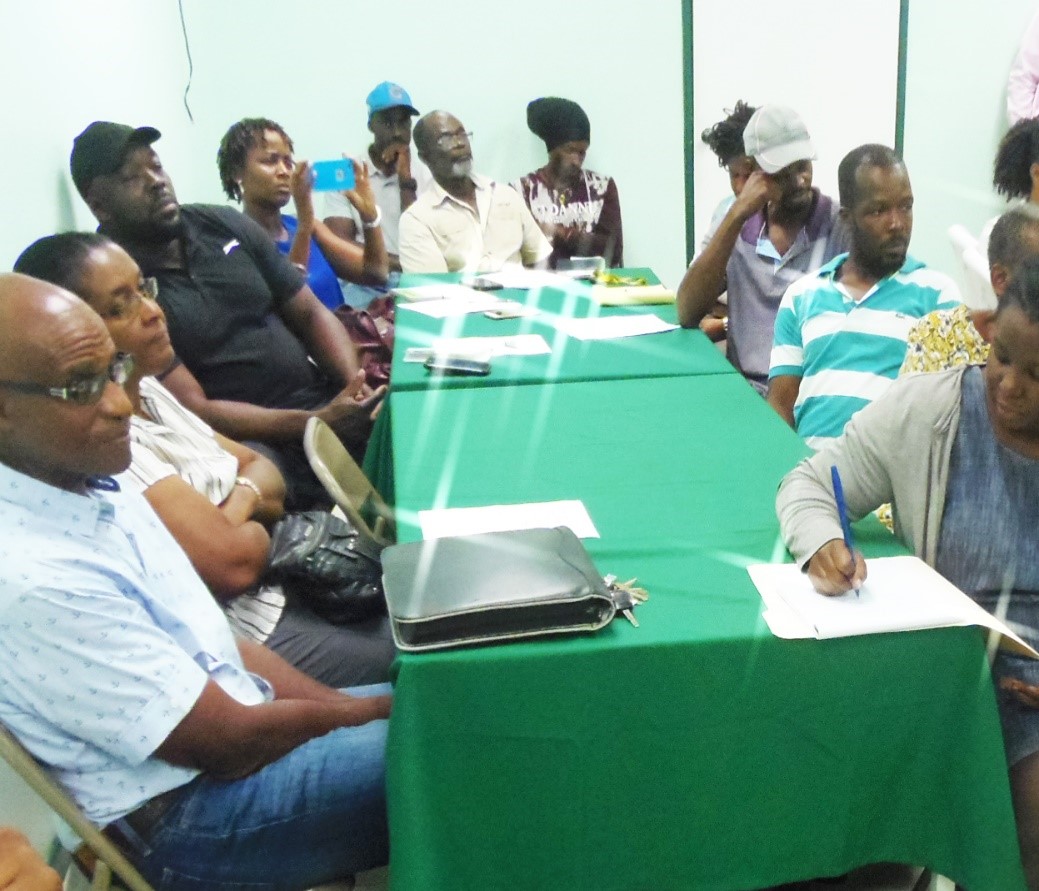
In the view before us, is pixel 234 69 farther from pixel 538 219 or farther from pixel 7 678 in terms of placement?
pixel 7 678

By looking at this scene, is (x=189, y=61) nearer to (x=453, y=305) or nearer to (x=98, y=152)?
(x=453, y=305)

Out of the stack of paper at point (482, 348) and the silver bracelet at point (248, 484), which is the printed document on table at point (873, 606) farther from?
the stack of paper at point (482, 348)

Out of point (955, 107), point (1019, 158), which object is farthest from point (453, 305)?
point (955, 107)

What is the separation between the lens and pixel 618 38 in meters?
4.61

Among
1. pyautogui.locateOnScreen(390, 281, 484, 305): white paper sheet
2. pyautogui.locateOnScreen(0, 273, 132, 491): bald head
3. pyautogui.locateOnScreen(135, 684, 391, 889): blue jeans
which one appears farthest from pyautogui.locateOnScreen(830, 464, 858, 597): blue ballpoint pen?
pyautogui.locateOnScreen(390, 281, 484, 305): white paper sheet

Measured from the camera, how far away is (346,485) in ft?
6.63

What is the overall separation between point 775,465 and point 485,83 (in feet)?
11.4

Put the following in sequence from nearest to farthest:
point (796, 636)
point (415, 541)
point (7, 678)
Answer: point (7, 678)
point (796, 636)
point (415, 541)

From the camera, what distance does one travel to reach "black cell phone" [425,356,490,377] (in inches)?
89.7

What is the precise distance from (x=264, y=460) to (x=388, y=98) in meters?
2.63

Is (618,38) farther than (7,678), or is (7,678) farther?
(618,38)

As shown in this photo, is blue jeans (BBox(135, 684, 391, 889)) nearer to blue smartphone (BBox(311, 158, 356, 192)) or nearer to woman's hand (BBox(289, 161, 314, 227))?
woman's hand (BBox(289, 161, 314, 227))

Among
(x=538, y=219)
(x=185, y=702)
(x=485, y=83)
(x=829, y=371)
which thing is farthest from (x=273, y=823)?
(x=485, y=83)

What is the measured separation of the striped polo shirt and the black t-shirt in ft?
4.68
